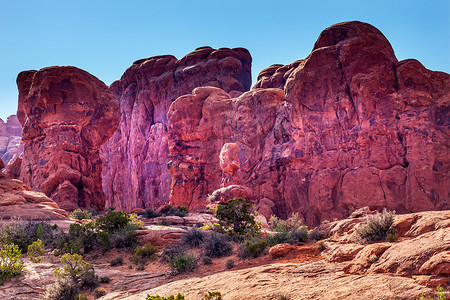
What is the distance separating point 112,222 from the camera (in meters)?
15.4

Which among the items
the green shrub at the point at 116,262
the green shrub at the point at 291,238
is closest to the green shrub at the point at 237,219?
the green shrub at the point at 291,238

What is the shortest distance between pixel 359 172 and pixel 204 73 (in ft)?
121

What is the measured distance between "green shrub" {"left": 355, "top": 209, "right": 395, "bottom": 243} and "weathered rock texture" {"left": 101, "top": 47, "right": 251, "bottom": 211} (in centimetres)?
4454

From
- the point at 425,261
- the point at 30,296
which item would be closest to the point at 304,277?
the point at 425,261

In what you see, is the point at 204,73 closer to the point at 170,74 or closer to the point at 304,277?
the point at 170,74

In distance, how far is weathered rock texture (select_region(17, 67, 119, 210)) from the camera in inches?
1125

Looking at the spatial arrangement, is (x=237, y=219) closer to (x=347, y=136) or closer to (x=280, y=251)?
(x=280, y=251)

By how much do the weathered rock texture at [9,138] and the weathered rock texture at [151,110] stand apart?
47179 millimetres

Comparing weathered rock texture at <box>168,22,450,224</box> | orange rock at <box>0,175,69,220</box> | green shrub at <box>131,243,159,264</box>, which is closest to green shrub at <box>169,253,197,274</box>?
Result: green shrub at <box>131,243,159,264</box>

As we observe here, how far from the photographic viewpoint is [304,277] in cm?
638

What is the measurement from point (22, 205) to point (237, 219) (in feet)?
39.3

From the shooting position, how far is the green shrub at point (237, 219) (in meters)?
15.1

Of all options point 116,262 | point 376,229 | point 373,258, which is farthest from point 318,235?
point 116,262

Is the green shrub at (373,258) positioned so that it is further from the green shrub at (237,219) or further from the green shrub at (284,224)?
the green shrub at (237,219)
